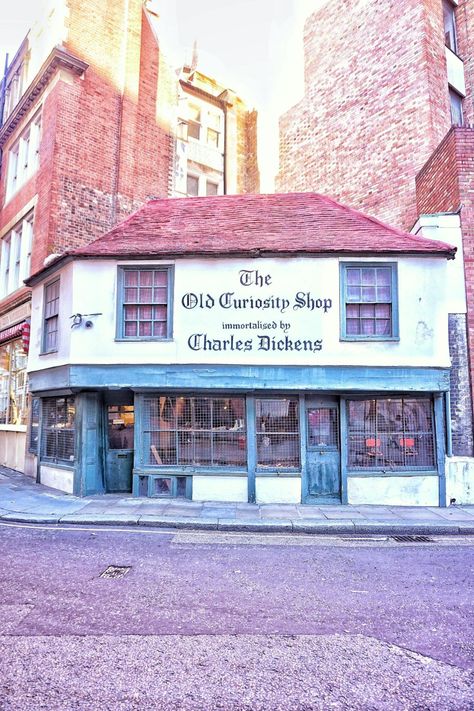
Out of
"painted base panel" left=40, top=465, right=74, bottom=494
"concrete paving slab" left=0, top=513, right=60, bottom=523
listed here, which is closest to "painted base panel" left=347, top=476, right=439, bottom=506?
"concrete paving slab" left=0, top=513, right=60, bottom=523

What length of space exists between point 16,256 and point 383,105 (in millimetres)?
14479

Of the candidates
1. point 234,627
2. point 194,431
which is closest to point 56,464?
point 194,431

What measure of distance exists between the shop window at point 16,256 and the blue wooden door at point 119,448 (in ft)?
22.6

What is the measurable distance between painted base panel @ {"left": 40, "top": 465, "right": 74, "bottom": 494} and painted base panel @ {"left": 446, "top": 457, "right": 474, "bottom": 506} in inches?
340

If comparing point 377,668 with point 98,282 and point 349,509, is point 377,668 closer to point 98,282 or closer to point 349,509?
point 349,509

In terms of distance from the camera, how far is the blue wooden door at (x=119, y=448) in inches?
433

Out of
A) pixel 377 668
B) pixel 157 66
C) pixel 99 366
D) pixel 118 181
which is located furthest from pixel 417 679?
pixel 157 66

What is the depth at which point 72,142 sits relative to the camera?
14.5 metres

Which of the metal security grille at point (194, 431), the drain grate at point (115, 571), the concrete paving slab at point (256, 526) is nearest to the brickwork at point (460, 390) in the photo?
the concrete paving slab at point (256, 526)

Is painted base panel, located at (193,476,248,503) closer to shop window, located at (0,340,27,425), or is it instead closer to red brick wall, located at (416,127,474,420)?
red brick wall, located at (416,127,474,420)

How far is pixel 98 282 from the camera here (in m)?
10.6

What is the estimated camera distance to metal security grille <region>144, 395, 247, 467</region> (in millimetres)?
10297

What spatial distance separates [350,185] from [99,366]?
41.4 ft

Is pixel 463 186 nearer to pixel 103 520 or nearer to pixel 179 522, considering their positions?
pixel 179 522
